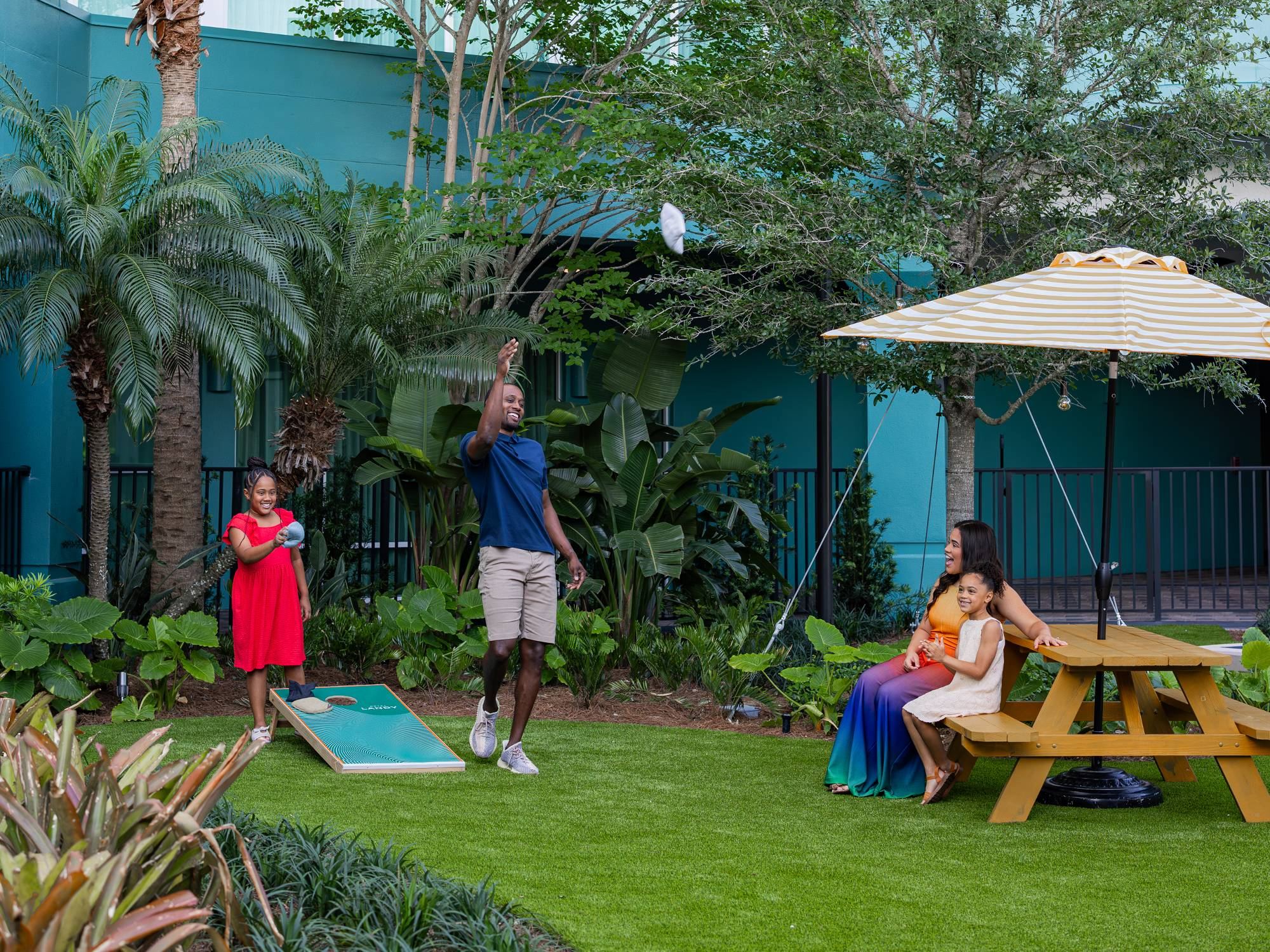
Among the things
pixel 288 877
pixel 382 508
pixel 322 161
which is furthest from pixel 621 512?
pixel 288 877

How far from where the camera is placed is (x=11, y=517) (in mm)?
11273

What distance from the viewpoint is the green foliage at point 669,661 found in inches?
368

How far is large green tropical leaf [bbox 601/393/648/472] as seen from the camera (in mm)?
10539

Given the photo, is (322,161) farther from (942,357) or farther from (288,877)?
(288,877)

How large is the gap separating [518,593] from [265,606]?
162 cm

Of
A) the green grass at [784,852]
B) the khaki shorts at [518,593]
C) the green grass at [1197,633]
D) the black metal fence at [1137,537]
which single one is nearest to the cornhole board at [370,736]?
the green grass at [784,852]

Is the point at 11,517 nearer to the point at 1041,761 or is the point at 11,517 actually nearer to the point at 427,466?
the point at 427,466

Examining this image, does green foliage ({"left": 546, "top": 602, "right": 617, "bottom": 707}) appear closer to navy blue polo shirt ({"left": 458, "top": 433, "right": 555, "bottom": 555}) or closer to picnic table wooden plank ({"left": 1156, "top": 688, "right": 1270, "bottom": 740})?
navy blue polo shirt ({"left": 458, "top": 433, "right": 555, "bottom": 555})

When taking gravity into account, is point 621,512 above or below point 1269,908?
above

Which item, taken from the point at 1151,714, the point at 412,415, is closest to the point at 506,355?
the point at 1151,714

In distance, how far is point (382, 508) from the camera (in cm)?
1201

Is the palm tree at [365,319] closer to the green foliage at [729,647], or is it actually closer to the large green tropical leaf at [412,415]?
the large green tropical leaf at [412,415]

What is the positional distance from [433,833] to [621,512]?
5.33 meters

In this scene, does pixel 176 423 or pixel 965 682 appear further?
pixel 176 423
